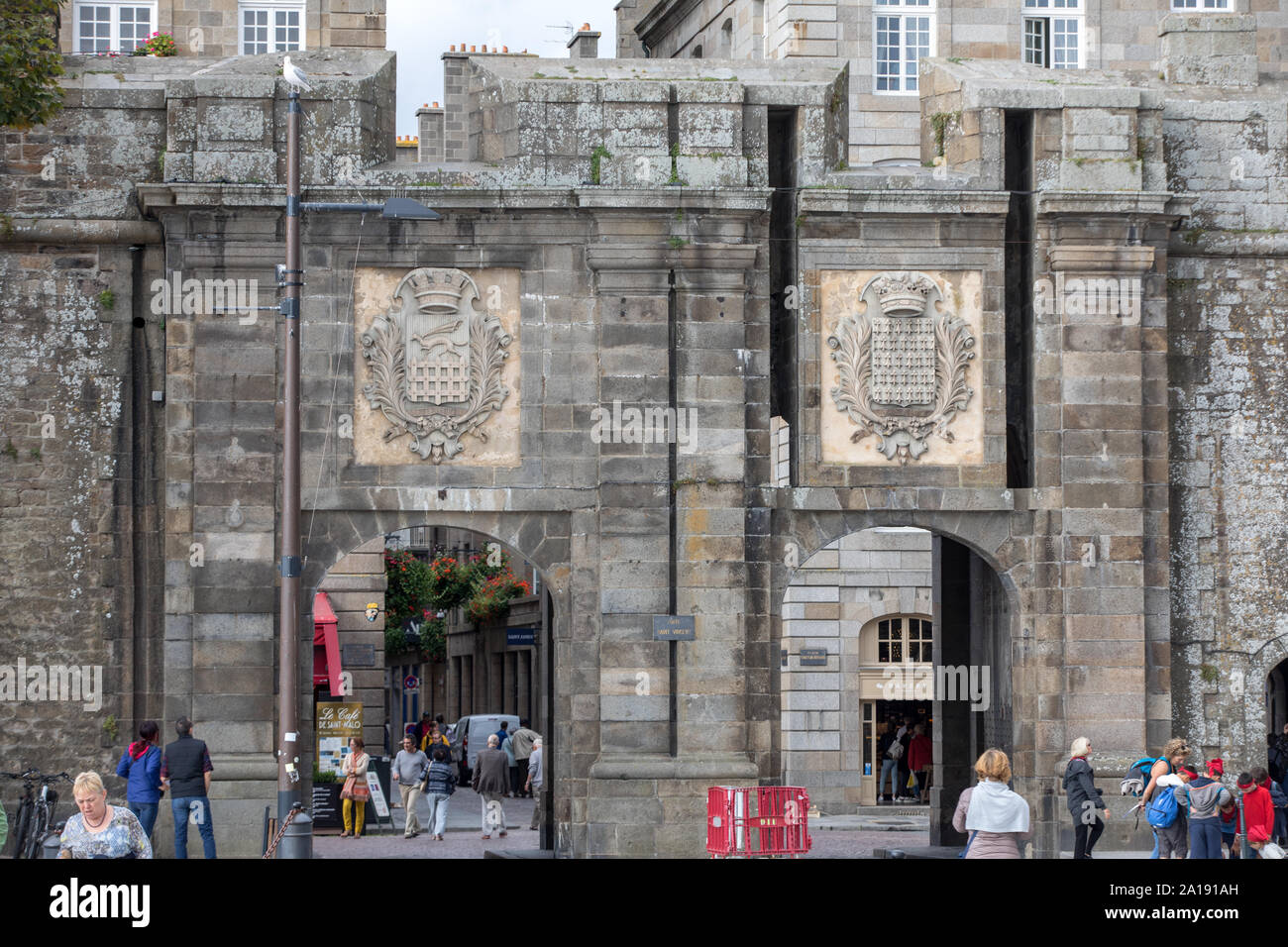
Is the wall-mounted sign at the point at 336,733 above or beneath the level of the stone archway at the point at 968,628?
beneath

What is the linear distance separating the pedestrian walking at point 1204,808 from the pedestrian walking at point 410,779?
43.4 feet

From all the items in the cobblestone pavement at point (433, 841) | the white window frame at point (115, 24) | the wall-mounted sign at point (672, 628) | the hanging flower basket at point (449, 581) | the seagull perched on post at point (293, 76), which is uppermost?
the white window frame at point (115, 24)

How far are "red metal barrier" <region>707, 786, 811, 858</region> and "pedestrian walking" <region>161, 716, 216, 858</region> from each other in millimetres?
5097

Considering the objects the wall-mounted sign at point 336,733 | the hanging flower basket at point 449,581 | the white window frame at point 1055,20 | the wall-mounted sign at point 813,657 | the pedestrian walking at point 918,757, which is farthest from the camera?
the hanging flower basket at point 449,581

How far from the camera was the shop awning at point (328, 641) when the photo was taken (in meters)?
35.7

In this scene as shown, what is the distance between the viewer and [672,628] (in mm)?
23562

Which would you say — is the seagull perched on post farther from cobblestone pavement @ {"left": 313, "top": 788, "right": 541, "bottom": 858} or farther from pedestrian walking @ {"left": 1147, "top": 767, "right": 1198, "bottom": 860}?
pedestrian walking @ {"left": 1147, "top": 767, "right": 1198, "bottom": 860}

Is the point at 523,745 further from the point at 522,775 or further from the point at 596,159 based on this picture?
the point at 596,159

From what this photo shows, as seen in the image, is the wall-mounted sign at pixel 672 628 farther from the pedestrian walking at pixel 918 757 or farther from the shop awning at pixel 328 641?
the pedestrian walking at pixel 918 757

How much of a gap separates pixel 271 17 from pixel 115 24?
7.22 feet

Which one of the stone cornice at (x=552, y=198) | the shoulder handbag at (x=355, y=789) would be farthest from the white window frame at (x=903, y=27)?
the shoulder handbag at (x=355, y=789)

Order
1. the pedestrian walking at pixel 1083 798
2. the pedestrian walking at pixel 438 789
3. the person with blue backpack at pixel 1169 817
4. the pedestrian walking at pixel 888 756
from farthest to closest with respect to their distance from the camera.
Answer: the pedestrian walking at pixel 888 756
the pedestrian walking at pixel 438 789
the pedestrian walking at pixel 1083 798
the person with blue backpack at pixel 1169 817
